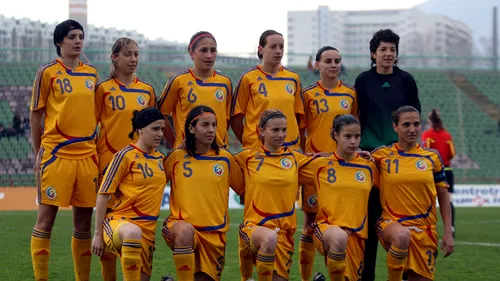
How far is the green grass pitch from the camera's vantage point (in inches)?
317

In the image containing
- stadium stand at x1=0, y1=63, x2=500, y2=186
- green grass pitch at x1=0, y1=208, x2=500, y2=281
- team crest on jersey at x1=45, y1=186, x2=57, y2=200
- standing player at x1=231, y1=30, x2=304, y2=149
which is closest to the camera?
team crest on jersey at x1=45, y1=186, x2=57, y2=200

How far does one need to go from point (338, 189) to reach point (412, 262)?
81 centimetres

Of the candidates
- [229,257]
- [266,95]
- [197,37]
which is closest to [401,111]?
[266,95]

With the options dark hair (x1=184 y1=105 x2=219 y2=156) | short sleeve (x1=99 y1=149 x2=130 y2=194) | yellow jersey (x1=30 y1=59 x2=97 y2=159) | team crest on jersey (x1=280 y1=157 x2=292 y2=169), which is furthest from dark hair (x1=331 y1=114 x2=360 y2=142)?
yellow jersey (x1=30 y1=59 x2=97 y2=159)

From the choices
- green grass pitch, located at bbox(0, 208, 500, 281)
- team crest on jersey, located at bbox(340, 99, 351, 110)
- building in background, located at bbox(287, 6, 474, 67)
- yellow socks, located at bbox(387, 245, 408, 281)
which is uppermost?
building in background, located at bbox(287, 6, 474, 67)

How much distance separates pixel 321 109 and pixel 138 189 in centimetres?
182

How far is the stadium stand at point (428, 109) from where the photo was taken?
21156mm

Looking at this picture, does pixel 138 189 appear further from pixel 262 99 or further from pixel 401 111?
pixel 401 111

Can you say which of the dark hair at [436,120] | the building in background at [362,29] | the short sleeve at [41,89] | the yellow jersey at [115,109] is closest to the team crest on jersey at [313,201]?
the yellow jersey at [115,109]

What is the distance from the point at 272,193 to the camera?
621 centimetres

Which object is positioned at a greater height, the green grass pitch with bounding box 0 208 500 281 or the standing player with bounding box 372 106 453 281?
the standing player with bounding box 372 106 453 281

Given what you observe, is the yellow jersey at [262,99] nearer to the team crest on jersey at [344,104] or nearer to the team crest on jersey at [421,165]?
the team crest on jersey at [344,104]

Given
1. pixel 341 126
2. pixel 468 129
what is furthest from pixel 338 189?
pixel 468 129

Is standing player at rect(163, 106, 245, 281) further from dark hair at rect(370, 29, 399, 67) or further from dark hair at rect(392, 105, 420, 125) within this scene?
dark hair at rect(370, 29, 399, 67)
